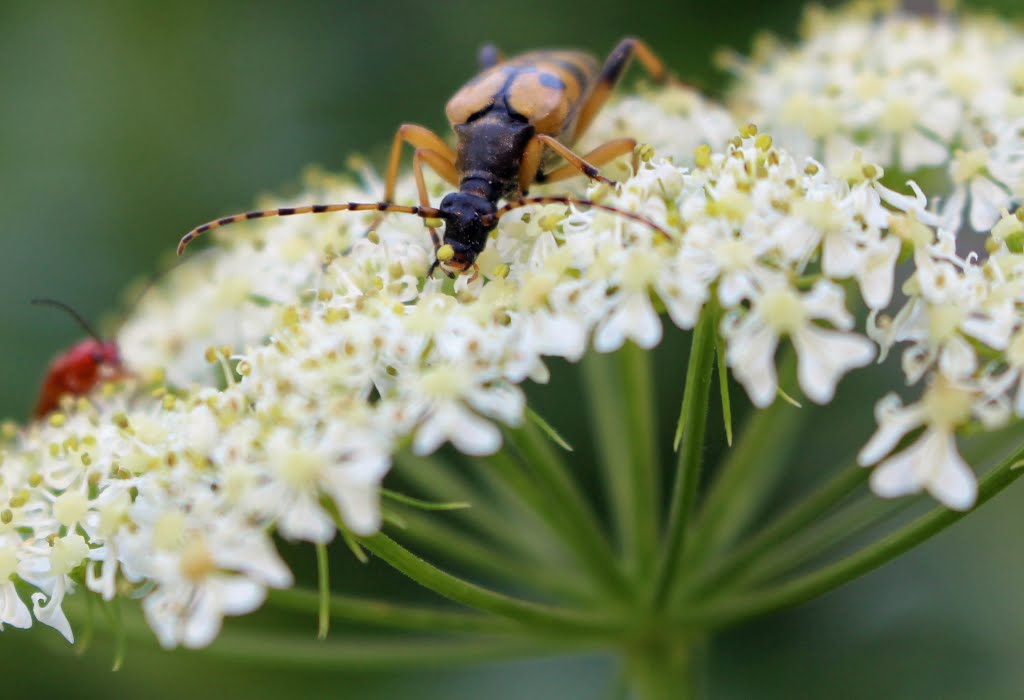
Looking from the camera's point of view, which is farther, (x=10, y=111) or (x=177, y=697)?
(x=10, y=111)

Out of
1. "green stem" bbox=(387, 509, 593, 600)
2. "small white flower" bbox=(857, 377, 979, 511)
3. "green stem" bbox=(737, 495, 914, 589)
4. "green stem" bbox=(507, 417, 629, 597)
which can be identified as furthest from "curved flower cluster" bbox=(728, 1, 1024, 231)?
"green stem" bbox=(387, 509, 593, 600)

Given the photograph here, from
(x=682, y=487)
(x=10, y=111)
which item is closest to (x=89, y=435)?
(x=682, y=487)

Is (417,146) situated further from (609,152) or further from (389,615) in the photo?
(389,615)

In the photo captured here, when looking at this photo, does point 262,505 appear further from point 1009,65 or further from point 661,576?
point 1009,65

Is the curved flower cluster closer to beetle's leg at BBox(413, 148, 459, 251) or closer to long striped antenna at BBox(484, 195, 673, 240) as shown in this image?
long striped antenna at BBox(484, 195, 673, 240)

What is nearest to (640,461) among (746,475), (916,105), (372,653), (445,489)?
(746,475)

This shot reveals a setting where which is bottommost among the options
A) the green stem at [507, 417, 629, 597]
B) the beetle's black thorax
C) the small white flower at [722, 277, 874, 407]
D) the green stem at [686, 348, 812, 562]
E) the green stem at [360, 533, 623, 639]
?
the green stem at [360, 533, 623, 639]

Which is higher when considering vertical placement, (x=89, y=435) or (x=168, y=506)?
(x=89, y=435)
